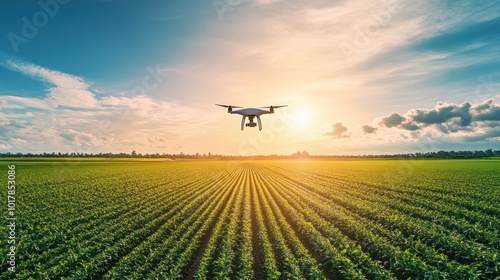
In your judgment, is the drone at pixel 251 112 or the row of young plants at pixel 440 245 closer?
the row of young plants at pixel 440 245

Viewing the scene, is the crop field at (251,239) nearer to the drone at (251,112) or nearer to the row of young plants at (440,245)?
the row of young plants at (440,245)

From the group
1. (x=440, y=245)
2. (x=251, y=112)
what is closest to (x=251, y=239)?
(x=251, y=112)

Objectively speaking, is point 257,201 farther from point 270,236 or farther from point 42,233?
point 42,233

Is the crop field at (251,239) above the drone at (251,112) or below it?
below

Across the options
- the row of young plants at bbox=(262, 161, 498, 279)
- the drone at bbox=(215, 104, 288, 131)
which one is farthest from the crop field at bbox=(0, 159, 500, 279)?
the drone at bbox=(215, 104, 288, 131)

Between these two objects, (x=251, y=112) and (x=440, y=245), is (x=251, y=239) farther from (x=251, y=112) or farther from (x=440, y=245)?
(x=440, y=245)

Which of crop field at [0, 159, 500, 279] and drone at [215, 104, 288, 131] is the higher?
drone at [215, 104, 288, 131]

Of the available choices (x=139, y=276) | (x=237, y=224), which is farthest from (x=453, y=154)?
(x=139, y=276)

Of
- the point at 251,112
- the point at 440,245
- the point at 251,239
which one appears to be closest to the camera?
the point at 251,112

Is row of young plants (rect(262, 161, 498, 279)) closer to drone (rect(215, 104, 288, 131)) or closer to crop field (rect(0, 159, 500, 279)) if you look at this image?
crop field (rect(0, 159, 500, 279))

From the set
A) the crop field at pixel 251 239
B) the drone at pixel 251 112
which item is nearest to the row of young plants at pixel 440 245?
the crop field at pixel 251 239

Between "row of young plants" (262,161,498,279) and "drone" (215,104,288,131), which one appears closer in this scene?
"row of young plants" (262,161,498,279)
